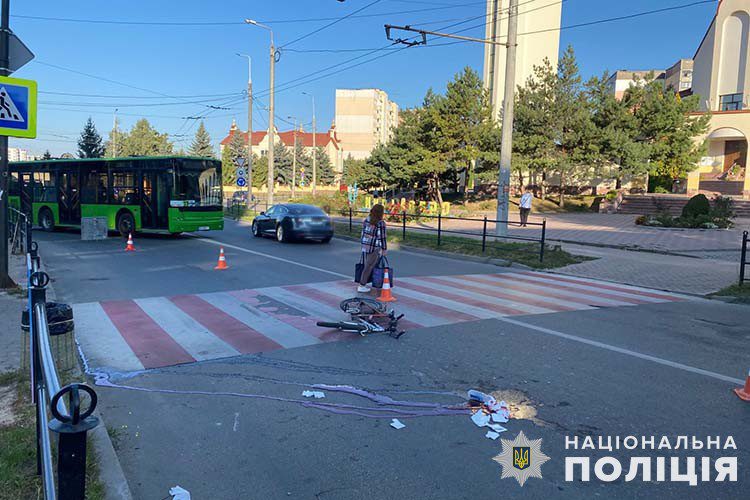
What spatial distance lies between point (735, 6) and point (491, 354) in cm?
5249

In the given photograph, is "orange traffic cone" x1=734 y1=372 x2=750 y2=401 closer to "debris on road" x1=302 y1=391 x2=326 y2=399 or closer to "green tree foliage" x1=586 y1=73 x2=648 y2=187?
"debris on road" x1=302 y1=391 x2=326 y2=399

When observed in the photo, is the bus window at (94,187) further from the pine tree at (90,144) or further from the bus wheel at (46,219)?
the pine tree at (90,144)

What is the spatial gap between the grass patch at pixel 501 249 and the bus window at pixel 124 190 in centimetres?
991

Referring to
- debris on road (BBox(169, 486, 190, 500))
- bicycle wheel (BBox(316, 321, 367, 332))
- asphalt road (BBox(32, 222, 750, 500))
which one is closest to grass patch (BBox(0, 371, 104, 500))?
asphalt road (BBox(32, 222, 750, 500))

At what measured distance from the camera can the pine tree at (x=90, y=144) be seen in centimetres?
6856

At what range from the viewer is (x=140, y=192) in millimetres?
21672

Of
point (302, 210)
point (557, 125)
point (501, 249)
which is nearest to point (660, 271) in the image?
point (501, 249)

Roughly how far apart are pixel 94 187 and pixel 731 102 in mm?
47597

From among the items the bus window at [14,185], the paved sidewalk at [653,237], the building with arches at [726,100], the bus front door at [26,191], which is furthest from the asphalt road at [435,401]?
the building with arches at [726,100]

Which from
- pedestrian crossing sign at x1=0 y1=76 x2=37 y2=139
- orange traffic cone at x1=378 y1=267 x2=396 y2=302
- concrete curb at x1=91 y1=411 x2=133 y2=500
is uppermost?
pedestrian crossing sign at x1=0 y1=76 x2=37 y2=139

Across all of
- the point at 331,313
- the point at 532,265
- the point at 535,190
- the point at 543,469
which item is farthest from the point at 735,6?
the point at 543,469

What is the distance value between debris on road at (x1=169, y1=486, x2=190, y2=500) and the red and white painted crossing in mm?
2782

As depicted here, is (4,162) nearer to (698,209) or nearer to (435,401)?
(435,401)

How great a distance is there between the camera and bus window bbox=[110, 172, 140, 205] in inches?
860
